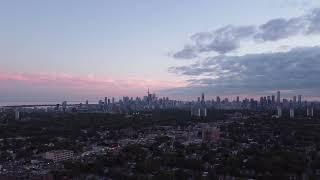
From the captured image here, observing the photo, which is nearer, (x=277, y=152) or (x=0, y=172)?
(x=0, y=172)

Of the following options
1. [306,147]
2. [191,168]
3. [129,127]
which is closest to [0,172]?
[191,168]

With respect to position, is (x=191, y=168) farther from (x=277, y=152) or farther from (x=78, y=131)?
(x=78, y=131)

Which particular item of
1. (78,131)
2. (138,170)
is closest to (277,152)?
(138,170)

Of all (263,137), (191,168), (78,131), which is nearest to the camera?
(191,168)

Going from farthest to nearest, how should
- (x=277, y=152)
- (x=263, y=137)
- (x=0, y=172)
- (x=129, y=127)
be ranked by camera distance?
(x=129, y=127) < (x=263, y=137) < (x=277, y=152) < (x=0, y=172)

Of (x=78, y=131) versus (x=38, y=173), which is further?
(x=78, y=131)

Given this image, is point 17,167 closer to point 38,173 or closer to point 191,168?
point 38,173

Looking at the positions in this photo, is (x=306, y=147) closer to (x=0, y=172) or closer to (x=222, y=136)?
(x=222, y=136)

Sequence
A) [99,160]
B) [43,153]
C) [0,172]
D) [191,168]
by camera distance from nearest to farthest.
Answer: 1. [0,172]
2. [191,168]
3. [99,160]
4. [43,153]

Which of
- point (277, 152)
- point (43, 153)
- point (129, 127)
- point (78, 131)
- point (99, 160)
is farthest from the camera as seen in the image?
point (129, 127)
